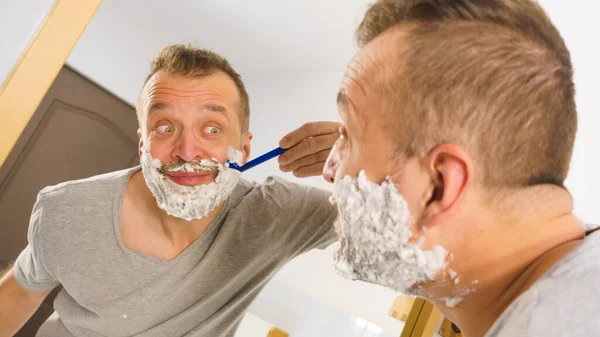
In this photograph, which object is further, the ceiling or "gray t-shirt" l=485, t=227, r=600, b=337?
the ceiling

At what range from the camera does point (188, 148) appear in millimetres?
679

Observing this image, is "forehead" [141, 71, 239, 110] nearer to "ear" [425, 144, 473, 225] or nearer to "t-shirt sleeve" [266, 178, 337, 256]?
"t-shirt sleeve" [266, 178, 337, 256]

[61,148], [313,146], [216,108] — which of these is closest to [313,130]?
[313,146]

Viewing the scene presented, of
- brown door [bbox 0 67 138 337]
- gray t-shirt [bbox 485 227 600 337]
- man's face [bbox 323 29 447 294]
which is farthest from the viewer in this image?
brown door [bbox 0 67 138 337]

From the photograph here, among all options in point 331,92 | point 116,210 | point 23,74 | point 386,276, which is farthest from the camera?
point 331,92

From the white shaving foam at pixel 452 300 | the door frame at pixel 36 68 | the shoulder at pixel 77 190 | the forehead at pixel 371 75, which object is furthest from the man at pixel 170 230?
the white shaving foam at pixel 452 300

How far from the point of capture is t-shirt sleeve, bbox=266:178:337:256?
31.6 inches

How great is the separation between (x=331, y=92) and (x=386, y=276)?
102 cm

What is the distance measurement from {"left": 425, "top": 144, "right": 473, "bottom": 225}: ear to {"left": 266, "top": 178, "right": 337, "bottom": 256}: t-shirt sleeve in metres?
0.41

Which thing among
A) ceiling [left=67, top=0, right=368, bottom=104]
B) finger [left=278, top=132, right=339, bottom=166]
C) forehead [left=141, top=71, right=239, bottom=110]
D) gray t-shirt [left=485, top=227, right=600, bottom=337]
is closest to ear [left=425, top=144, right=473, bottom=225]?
gray t-shirt [left=485, top=227, right=600, bottom=337]

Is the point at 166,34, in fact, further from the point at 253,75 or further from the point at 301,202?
the point at 301,202

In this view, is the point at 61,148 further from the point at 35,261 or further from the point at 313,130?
the point at 313,130

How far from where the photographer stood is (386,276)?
0.45m

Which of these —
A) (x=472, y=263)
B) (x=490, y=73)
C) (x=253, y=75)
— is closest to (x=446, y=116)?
(x=490, y=73)
